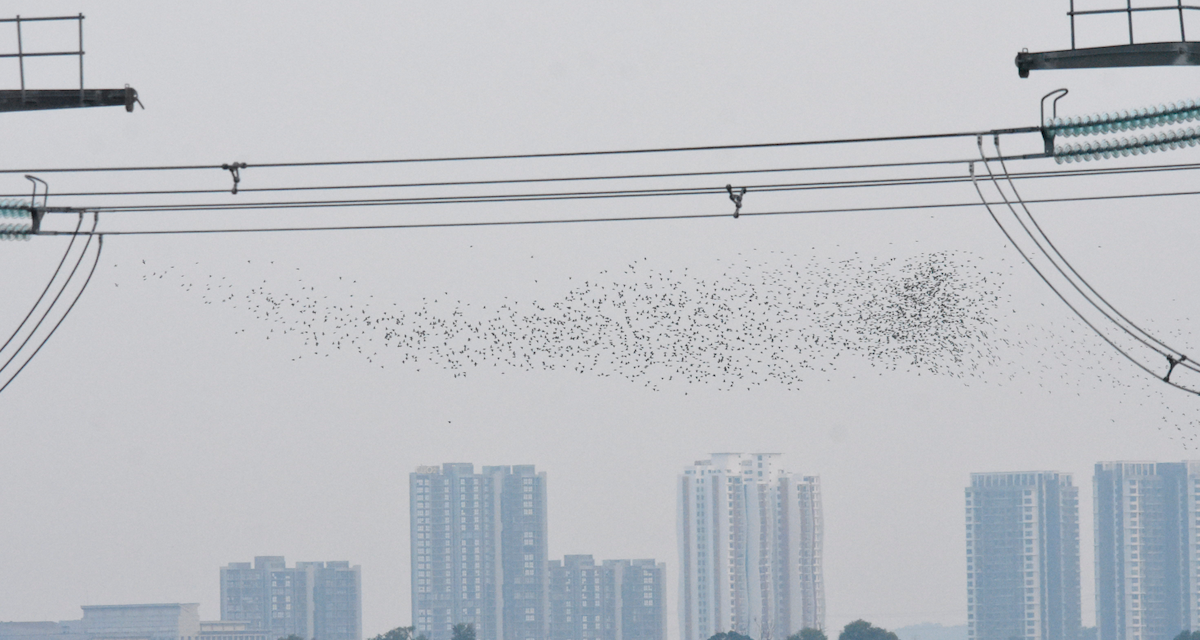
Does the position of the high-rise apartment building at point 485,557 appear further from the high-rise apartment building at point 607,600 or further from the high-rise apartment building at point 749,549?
the high-rise apartment building at point 749,549

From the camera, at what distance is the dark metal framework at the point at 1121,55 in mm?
8859

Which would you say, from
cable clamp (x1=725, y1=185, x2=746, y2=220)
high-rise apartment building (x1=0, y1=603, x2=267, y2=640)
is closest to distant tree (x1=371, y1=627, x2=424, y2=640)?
high-rise apartment building (x1=0, y1=603, x2=267, y2=640)

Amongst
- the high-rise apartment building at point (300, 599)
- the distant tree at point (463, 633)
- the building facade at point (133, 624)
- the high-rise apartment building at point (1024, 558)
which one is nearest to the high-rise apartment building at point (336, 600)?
the high-rise apartment building at point (300, 599)

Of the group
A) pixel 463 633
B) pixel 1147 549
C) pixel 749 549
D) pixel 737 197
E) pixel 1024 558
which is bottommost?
pixel 463 633

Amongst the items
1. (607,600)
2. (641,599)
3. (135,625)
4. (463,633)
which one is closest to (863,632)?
(463,633)

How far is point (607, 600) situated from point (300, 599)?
30871 mm

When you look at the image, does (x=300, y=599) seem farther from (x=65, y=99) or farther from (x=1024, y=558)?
(x=65, y=99)

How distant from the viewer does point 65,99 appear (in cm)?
979

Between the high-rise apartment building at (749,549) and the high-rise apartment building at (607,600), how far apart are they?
609cm

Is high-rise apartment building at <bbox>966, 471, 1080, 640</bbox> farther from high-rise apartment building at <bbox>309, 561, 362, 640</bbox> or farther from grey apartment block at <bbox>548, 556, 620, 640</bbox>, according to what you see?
high-rise apartment building at <bbox>309, 561, 362, 640</bbox>

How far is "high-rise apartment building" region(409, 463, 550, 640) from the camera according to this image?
145m

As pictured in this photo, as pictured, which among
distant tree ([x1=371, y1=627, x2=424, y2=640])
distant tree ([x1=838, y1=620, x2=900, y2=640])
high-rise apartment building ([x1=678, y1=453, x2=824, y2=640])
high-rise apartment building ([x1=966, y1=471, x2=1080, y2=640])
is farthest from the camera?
high-rise apartment building ([x1=966, y1=471, x2=1080, y2=640])

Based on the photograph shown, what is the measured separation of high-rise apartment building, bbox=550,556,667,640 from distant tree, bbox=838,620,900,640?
37.9 metres

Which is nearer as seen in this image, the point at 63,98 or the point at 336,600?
the point at 63,98
